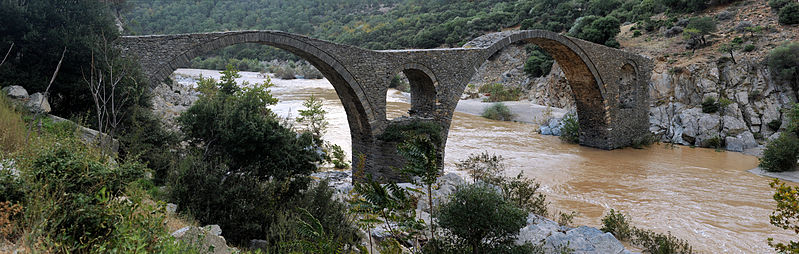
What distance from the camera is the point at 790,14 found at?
1898 cm

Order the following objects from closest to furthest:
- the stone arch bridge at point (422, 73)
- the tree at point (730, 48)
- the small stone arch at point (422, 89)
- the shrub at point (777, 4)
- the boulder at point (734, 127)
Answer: the stone arch bridge at point (422, 73)
the small stone arch at point (422, 89)
the boulder at point (734, 127)
the tree at point (730, 48)
the shrub at point (777, 4)

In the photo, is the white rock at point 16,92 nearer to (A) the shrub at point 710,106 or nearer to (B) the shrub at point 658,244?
(B) the shrub at point 658,244

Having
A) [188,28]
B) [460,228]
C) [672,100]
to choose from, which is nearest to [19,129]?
[460,228]

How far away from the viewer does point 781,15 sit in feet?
63.1

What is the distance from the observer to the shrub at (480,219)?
15.9 feet

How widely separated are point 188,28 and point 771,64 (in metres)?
52.1

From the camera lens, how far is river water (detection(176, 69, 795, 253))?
29.3 ft

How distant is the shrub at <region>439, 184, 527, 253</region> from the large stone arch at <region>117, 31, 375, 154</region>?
18.1 ft

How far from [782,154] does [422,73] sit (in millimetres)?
10927

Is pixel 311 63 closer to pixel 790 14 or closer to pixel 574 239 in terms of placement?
pixel 574 239

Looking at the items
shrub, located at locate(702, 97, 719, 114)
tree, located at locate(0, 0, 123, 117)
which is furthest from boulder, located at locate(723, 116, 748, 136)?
tree, located at locate(0, 0, 123, 117)

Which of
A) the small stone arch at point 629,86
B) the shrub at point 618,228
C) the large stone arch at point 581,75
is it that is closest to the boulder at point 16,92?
the shrub at point 618,228

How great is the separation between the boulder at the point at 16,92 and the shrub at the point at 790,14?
26.1 metres

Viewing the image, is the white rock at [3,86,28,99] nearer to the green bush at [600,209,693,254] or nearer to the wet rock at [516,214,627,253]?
the wet rock at [516,214,627,253]
